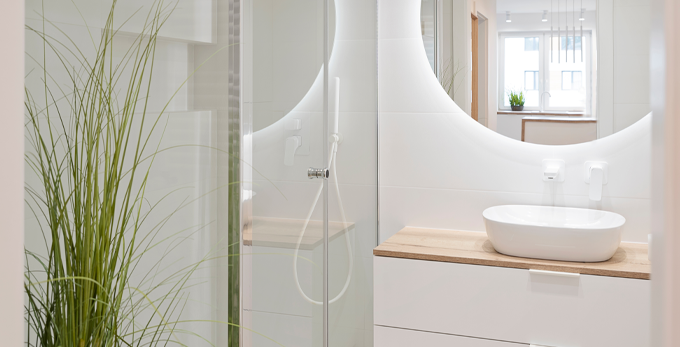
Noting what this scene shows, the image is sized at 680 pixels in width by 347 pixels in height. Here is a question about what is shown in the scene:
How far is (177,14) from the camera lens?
1283 mm

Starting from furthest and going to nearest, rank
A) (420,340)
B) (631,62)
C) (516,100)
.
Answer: (516,100), (631,62), (420,340)

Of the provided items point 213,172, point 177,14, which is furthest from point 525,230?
point 177,14

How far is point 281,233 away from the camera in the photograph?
1.68 m

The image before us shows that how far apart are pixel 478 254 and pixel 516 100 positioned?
2.56ft

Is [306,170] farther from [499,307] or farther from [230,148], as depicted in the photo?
[499,307]

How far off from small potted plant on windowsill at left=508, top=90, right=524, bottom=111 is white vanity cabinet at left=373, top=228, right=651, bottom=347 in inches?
31.3

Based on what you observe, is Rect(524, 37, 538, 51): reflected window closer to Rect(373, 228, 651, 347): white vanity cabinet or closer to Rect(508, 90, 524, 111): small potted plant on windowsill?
Rect(508, 90, 524, 111): small potted plant on windowsill

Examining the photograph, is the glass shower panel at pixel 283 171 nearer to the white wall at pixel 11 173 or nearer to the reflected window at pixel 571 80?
the white wall at pixel 11 173

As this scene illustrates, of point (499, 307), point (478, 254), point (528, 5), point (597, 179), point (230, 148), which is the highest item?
point (528, 5)

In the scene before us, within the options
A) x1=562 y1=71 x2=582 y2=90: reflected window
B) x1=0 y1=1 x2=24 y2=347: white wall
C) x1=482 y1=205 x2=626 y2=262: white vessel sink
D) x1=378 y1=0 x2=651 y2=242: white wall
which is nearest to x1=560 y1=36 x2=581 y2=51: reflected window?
x1=562 y1=71 x2=582 y2=90: reflected window

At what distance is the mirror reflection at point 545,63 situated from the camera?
7.22 feet

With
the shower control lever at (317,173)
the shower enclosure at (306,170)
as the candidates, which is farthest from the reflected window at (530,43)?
the shower control lever at (317,173)

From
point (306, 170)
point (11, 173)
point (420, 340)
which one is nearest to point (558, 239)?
point (420, 340)

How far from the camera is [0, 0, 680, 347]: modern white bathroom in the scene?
2.97ft
